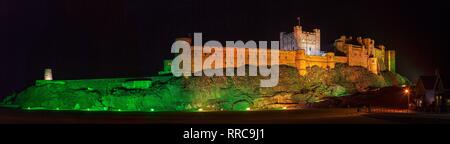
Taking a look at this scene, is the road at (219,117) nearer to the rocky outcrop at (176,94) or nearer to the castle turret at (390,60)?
the rocky outcrop at (176,94)

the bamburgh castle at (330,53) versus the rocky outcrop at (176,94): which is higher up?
the bamburgh castle at (330,53)

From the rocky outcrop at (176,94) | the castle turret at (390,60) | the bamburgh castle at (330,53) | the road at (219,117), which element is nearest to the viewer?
the road at (219,117)

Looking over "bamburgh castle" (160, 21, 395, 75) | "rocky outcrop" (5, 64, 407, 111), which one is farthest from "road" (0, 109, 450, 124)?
"bamburgh castle" (160, 21, 395, 75)

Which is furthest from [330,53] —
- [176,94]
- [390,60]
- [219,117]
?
[219,117]

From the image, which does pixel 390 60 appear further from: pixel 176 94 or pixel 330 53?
pixel 176 94

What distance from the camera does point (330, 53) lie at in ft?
243

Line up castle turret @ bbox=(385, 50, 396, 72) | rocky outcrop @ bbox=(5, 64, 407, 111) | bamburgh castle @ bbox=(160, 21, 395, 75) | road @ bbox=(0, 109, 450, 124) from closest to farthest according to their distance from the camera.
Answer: road @ bbox=(0, 109, 450, 124) → rocky outcrop @ bbox=(5, 64, 407, 111) → bamburgh castle @ bbox=(160, 21, 395, 75) → castle turret @ bbox=(385, 50, 396, 72)

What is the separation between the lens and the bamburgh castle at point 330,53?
230ft

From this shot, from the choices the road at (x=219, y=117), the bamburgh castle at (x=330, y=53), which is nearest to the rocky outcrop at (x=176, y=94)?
the bamburgh castle at (x=330, y=53)

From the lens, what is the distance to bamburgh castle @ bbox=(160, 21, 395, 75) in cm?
7000

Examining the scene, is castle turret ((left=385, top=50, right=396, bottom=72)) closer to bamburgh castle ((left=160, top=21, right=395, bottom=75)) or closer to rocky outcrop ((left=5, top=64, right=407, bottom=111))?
bamburgh castle ((left=160, top=21, right=395, bottom=75))
